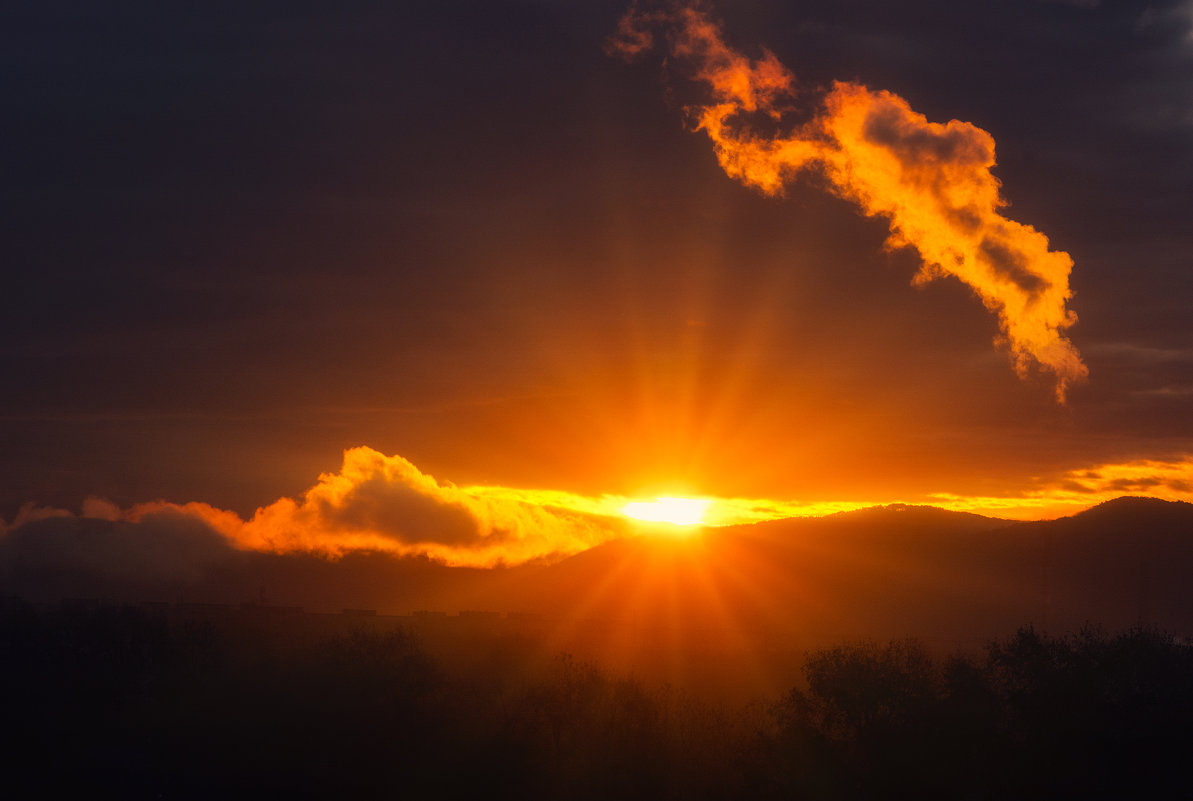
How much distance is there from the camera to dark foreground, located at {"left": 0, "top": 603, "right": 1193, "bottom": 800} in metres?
75.7

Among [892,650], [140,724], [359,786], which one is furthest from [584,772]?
[140,724]

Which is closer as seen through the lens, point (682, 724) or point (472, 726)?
point (682, 724)

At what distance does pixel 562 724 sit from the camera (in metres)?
104

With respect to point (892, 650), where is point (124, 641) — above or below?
below

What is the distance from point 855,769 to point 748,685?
193ft

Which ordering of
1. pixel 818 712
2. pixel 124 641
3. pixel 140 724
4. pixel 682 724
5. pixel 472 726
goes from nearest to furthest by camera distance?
1. pixel 818 712
2. pixel 682 724
3. pixel 472 726
4. pixel 140 724
5. pixel 124 641

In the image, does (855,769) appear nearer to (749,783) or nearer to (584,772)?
(749,783)

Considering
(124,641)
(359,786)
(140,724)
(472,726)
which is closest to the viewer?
(359,786)

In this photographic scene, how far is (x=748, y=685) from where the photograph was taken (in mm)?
138250

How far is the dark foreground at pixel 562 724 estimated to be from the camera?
2980 inches

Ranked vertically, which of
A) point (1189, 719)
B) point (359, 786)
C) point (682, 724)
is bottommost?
point (359, 786)

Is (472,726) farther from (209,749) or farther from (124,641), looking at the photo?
(124,641)

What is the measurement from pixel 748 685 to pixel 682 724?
3854cm

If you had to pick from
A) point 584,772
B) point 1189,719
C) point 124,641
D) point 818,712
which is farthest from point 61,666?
point 1189,719
